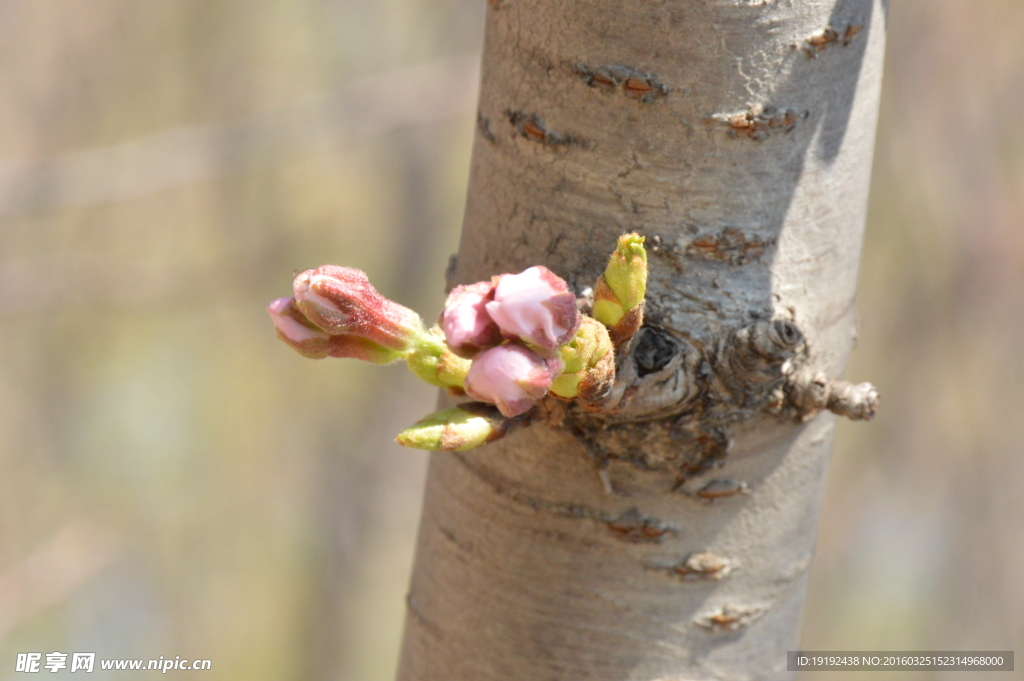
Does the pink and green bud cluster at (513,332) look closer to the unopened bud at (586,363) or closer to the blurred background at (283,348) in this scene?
the unopened bud at (586,363)

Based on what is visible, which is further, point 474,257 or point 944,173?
point 944,173

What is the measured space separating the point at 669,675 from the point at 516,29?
19.1 inches

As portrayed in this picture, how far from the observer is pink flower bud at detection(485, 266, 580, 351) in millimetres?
361

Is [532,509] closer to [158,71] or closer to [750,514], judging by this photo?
[750,514]

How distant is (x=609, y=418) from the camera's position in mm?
498

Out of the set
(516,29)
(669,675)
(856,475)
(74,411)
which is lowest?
(74,411)

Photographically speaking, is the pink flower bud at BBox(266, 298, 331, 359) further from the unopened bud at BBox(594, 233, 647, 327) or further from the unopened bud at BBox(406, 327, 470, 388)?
the unopened bud at BBox(594, 233, 647, 327)

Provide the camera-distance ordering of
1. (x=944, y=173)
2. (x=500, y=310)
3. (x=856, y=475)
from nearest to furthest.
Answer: (x=500, y=310), (x=944, y=173), (x=856, y=475)

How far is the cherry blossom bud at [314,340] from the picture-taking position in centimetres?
43

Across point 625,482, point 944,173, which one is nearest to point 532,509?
point 625,482

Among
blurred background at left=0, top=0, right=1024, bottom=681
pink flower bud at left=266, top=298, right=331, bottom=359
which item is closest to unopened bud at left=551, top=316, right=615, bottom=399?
pink flower bud at left=266, top=298, right=331, bottom=359

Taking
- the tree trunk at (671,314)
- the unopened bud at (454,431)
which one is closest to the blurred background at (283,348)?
the tree trunk at (671,314)

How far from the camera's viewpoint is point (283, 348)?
4191 millimetres

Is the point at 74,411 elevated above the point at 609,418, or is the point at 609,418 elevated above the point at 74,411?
the point at 609,418
